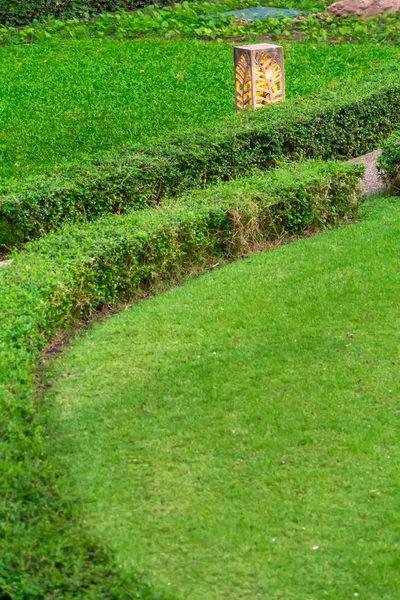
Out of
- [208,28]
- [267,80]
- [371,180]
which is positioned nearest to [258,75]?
[267,80]

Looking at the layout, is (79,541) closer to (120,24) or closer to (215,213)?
(215,213)

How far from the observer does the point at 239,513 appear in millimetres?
4703

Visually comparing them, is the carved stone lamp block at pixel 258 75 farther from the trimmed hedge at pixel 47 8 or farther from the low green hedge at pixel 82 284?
the trimmed hedge at pixel 47 8

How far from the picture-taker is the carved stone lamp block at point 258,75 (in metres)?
10.9

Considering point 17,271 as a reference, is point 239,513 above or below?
below

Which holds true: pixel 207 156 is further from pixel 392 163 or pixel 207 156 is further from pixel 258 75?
pixel 258 75

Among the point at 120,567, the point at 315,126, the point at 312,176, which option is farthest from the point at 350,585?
the point at 315,126

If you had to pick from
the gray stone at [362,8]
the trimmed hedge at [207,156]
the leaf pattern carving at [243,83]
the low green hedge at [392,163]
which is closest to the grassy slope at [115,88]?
the leaf pattern carving at [243,83]

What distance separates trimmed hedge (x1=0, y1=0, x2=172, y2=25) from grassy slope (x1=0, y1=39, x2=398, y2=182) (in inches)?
65.9

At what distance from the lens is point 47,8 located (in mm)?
17984

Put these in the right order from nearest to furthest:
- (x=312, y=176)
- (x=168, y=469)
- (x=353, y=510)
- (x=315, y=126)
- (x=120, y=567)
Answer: (x=120, y=567) < (x=353, y=510) < (x=168, y=469) < (x=312, y=176) < (x=315, y=126)

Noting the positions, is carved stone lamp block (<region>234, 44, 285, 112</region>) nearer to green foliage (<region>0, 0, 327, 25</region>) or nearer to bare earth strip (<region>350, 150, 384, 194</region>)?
bare earth strip (<region>350, 150, 384, 194</region>)

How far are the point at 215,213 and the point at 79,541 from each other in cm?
422

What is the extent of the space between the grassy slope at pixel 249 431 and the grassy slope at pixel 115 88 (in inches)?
155
